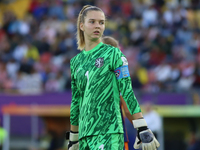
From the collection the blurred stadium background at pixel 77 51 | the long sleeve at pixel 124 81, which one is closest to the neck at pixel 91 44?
the long sleeve at pixel 124 81

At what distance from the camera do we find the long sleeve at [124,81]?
14.2 ft

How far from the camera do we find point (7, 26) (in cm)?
1861

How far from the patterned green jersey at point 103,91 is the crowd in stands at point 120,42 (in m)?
8.32

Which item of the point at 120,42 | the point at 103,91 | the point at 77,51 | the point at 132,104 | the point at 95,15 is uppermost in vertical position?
the point at 120,42

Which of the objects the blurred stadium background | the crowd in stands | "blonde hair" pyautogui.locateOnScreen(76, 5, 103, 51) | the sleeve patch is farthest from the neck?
the crowd in stands

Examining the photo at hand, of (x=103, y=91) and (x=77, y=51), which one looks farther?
(x=77, y=51)

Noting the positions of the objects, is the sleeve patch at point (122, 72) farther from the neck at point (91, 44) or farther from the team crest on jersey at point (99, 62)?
the neck at point (91, 44)

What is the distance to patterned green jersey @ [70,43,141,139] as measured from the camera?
4.39 metres

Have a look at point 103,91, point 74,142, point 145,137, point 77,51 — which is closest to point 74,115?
point 74,142

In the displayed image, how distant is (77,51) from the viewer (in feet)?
51.5

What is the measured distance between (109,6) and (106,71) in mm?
13735

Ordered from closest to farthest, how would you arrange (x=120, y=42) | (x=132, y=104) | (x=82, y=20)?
(x=132, y=104), (x=82, y=20), (x=120, y=42)

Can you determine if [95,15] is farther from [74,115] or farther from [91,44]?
[74,115]

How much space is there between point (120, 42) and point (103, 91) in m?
11.5
